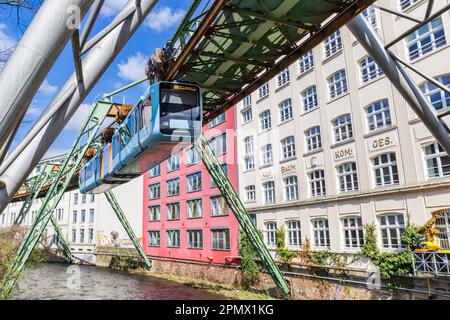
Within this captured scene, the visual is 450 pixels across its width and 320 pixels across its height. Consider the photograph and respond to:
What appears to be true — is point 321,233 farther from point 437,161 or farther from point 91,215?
point 91,215

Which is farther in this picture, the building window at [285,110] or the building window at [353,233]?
the building window at [285,110]

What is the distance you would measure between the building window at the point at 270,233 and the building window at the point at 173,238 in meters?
13.0

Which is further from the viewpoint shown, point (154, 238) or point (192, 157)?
point (154, 238)

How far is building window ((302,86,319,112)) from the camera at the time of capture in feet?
79.8

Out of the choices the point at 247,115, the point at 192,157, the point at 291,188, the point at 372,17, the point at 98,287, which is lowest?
the point at 98,287

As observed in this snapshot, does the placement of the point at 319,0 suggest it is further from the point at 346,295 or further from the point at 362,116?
the point at 346,295

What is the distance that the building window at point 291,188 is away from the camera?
25.0 meters

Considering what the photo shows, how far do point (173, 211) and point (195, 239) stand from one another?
5.50 m

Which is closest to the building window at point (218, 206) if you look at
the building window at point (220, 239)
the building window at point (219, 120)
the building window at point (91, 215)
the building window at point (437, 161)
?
the building window at point (220, 239)

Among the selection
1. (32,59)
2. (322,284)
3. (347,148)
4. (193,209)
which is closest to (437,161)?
(347,148)

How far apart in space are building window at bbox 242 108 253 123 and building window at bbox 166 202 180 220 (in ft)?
41.1

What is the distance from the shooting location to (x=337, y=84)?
22.9m

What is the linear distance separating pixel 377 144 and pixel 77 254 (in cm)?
4448

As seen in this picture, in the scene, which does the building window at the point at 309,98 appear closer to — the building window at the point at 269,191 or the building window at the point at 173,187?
the building window at the point at 269,191
